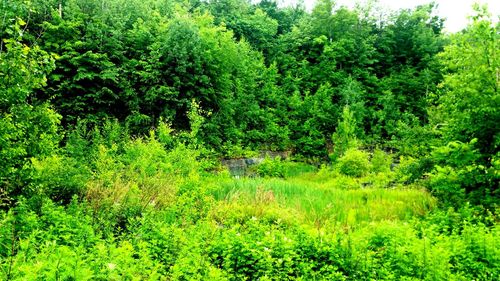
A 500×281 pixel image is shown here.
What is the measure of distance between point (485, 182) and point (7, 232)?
25.2ft

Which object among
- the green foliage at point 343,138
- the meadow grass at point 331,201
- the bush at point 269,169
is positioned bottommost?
the bush at point 269,169

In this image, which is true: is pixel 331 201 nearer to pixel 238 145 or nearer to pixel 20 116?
pixel 20 116

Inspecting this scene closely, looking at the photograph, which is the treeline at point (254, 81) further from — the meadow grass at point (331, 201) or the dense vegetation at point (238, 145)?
the meadow grass at point (331, 201)

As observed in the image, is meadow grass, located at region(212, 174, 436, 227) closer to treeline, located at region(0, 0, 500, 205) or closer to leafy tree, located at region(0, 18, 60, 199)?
treeline, located at region(0, 0, 500, 205)

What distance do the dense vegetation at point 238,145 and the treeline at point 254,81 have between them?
→ 0.07 meters

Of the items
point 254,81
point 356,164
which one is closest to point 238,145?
point 254,81

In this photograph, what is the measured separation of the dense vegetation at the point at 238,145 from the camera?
4441mm

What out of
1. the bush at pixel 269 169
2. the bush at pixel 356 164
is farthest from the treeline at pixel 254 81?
the bush at pixel 356 164

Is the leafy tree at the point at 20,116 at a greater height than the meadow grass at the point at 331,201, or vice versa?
the leafy tree at the point at 20,116

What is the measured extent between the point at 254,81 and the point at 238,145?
526cm

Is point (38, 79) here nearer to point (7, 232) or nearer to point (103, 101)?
point (7, 232)

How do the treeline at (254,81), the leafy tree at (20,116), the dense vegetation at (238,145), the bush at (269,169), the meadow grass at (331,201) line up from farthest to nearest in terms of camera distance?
the bush at (269,169), the meadow grass at (331,201), the treeline at (254,81), the leafy tree at (20,116), the dense vegetation at (238,145)

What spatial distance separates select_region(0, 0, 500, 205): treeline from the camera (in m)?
6.13

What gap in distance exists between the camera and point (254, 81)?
23047 millimetres
